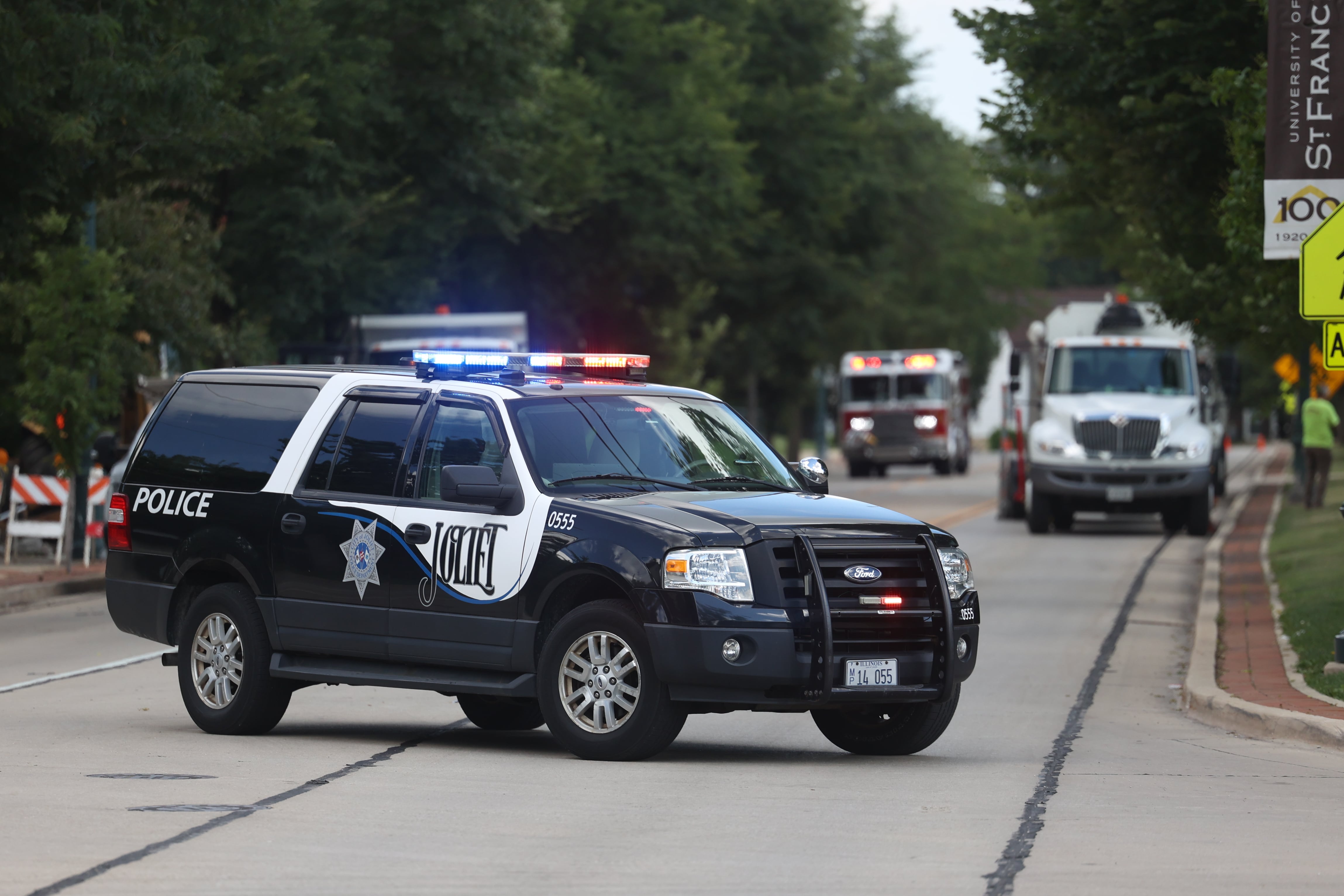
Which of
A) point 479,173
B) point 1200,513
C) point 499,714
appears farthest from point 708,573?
point 479,173

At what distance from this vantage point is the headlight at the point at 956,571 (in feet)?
33.6

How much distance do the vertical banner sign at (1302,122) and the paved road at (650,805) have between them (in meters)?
3.42

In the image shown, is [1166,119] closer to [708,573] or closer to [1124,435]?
[708,573]

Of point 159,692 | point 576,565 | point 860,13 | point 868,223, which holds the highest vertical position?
point 860,13

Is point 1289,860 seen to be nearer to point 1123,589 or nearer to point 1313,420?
point 1123,589

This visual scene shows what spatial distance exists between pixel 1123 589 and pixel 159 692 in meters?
12.2

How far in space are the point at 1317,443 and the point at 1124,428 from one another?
446cm

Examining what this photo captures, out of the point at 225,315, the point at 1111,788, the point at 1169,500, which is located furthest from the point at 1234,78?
the point at 225,315

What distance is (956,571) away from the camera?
1030cm

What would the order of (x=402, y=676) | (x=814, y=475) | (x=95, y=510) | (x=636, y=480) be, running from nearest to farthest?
1. (x=636, y=480)
2. (x=402, y=676)
3. (x=814, y=475)
4. (x=95, y=510)

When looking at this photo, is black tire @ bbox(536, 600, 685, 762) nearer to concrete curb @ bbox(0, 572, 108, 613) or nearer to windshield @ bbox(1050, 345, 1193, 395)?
concrete curb @ bbox(0, 572, 108, 613)

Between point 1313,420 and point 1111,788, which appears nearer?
point 1111,788

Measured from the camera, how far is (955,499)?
44.6m

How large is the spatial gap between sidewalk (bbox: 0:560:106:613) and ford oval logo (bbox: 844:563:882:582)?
12208 mm
